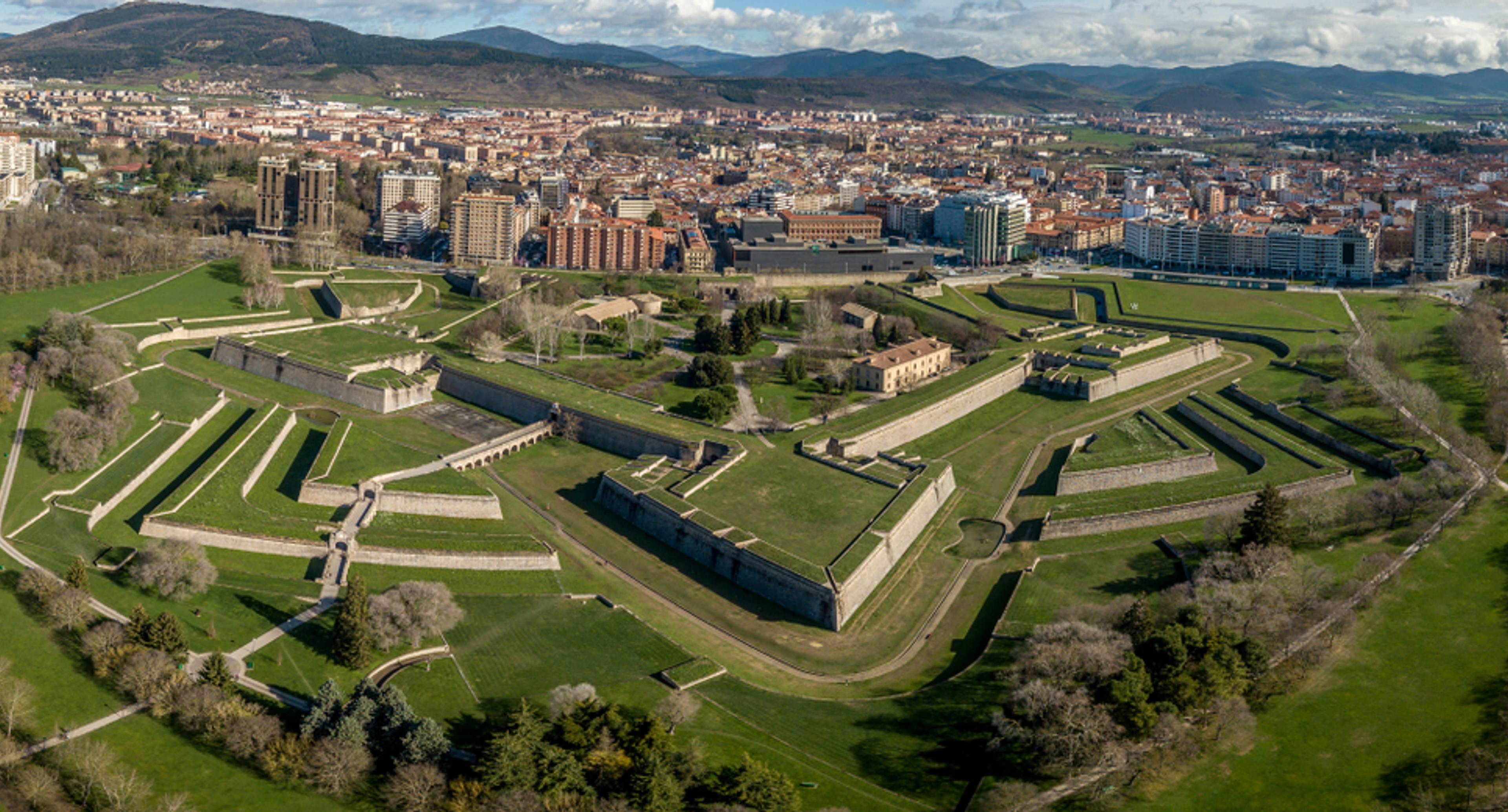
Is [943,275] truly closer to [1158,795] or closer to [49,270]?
[49,270]

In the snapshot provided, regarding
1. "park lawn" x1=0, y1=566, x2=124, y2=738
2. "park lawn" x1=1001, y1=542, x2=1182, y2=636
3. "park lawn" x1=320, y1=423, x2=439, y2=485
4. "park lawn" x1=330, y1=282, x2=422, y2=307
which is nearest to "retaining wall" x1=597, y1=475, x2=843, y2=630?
"park lawn" x1=1001, y1=542, x2=1182, y2=636

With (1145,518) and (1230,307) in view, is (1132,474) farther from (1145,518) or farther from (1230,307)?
(1230,307)

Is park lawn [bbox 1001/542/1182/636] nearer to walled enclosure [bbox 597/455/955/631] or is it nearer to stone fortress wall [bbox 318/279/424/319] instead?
walled enclosure [bbox 597/455/955/631]

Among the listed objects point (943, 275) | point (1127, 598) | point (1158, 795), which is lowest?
point (1158, 795)

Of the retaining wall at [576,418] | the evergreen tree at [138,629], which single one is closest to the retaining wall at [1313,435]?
the retaining wall at [576,418]

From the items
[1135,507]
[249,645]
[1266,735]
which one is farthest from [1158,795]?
[249,645]

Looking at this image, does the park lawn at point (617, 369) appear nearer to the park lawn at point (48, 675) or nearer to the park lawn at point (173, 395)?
the park lawn at point (173, 395)
